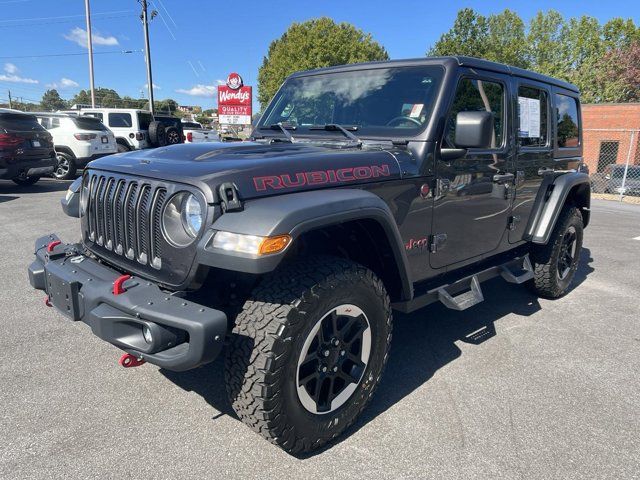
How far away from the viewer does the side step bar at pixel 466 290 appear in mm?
3057

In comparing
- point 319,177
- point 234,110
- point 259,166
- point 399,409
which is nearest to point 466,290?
point 399,409

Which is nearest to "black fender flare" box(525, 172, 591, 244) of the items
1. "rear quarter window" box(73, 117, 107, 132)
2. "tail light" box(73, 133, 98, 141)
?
"tail light" box(73, 133, 98, 141)

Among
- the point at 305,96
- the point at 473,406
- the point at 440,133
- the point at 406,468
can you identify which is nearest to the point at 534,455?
the point at 473,406

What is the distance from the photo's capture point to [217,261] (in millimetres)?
1947

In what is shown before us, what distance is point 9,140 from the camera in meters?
9.62

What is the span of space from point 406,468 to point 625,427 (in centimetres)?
135

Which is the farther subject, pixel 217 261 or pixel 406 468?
pixel 406 468

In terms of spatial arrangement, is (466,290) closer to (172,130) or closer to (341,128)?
(341,128)

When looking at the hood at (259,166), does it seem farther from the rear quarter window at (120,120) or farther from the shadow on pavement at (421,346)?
the rear quarter window at (120,120)

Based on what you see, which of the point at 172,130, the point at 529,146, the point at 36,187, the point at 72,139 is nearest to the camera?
the point at 529,146

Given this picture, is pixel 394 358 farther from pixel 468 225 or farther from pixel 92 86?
pixel 92 86

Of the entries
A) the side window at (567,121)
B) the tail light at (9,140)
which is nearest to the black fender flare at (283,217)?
the side window at (567,121)

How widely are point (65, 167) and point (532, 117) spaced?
12297mm

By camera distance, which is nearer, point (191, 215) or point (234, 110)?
point (191, 215)
